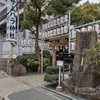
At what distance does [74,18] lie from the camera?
1253cm

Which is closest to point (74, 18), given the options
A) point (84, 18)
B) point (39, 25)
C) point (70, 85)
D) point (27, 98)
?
point (84, 18)

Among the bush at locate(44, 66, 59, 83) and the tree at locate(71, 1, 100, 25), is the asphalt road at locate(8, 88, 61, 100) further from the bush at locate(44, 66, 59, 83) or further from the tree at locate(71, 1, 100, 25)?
the tree at locate(71, 1, 100, 25)

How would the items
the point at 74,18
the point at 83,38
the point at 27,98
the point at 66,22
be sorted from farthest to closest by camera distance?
the point at 74,18 < the point at 66,22 < the point at 83,38 < the point at 27,98

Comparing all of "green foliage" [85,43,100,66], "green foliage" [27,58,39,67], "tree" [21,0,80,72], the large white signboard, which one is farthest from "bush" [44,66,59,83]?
the large white signboard

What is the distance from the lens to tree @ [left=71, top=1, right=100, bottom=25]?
12.6 metres

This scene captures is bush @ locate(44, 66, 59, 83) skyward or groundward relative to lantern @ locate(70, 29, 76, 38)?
groundward

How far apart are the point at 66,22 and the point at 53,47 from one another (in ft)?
9.61

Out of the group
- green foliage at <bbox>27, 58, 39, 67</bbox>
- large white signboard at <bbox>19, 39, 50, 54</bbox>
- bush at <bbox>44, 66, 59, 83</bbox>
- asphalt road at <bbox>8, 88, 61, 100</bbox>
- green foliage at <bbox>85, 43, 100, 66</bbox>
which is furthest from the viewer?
large white signboard at <bbox>19, 39, 50, 54</bbox>

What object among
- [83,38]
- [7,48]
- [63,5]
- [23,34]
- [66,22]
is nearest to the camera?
[83,38]

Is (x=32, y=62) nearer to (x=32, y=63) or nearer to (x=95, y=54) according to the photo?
(x=32, y=63)

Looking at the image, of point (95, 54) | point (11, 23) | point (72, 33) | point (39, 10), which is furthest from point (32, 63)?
point (95, 54)

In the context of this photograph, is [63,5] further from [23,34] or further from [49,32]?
[23,34]

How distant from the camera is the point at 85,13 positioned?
546 inches

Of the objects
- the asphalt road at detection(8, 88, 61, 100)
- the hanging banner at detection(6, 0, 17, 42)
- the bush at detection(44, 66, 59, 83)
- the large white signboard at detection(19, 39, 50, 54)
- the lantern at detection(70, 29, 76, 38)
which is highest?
the hanging banner at detection(6, 0, 17, 42)
